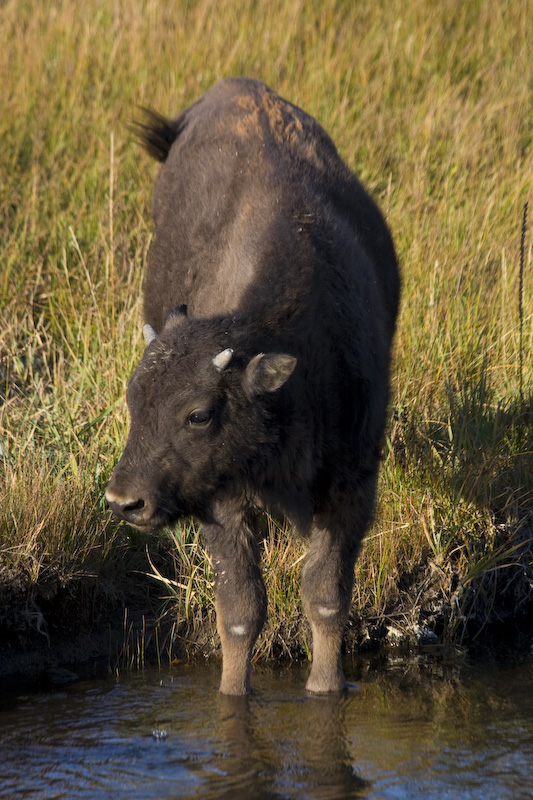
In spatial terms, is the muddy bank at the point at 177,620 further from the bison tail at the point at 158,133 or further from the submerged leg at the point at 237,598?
the bison tail at the point at 158,133

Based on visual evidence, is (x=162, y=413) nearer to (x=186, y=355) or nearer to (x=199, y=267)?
(x=186, y=355)

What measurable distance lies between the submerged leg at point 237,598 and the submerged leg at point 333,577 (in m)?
0.29

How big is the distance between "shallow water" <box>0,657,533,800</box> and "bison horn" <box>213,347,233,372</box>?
1.63 metres

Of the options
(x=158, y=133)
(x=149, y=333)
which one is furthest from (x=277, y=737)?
(x=158, y=133)

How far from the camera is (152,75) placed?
9828 mm

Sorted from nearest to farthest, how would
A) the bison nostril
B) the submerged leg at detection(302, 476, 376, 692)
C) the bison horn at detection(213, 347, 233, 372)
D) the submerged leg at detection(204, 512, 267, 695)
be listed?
the bison nostril, the bison horn at detection(213, 347, 233, 372), the submerged leg at detection(204, 512, 267, 695), the submerged leg at detection(302, 476, 376, 692)

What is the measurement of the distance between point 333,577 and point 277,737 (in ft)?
2.80

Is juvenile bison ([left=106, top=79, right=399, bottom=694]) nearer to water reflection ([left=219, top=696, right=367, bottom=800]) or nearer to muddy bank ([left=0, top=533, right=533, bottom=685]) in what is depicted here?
water reflection ([left=219, top=696, right=367, bottom=800])

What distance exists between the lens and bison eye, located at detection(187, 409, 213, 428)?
4242 millimetres

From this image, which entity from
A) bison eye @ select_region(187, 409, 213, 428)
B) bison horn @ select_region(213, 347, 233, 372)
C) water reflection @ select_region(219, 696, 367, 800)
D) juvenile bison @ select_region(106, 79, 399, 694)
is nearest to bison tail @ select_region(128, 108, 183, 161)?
juvenile bison @ select_region(106, 79, 399, 694)

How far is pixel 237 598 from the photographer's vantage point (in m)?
4.84

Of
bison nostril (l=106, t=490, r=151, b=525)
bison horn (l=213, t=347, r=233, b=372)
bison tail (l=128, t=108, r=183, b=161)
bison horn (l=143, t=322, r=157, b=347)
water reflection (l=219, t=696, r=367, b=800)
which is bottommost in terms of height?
water reflection (l=219, t=696, r=367, b=800)

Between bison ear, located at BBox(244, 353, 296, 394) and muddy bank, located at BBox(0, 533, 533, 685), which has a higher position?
bison ear, located at BBox(244, 353, 296, 394)

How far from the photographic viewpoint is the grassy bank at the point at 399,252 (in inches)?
218
